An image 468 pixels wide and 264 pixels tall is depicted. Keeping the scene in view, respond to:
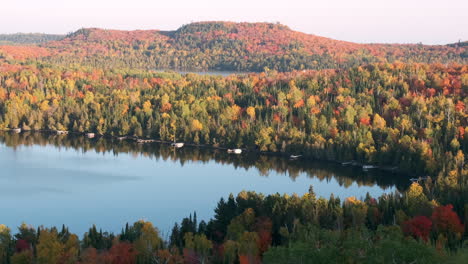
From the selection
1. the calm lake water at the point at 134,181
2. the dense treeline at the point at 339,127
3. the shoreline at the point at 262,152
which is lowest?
the calm lake water at the point at 134,181

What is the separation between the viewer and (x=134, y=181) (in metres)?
Answer: 134

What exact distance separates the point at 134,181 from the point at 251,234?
62.8 meters

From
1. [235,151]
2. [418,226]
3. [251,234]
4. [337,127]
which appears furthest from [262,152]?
[251,234]

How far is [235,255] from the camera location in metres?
70.1

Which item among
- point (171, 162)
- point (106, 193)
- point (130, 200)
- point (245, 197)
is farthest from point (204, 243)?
point (171, 162)

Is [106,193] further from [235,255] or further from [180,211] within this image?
[235,255]

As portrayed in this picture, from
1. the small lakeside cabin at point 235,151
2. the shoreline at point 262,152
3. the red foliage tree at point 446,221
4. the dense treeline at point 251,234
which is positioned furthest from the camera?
the small lakeside cabin at point 235,151

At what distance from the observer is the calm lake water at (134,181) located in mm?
105312

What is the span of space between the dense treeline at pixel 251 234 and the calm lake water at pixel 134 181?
13707 mm

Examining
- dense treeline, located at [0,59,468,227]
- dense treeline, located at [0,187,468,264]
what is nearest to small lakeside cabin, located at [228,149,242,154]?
dense treeline, located at [0,59,468,227]

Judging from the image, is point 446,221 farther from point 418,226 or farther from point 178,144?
point 178,144

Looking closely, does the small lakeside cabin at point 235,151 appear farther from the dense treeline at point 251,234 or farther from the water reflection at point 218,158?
the dense treeline at point 251,234

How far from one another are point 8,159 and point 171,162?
41.1 metres

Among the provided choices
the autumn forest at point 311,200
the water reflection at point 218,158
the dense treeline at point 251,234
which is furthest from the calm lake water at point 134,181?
the dense treeline at point 251,234
